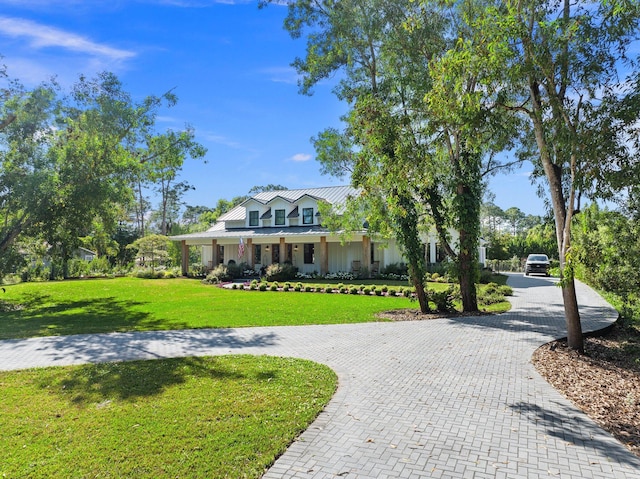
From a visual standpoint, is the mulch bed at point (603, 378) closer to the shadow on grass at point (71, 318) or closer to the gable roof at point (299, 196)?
the shadow on grass at point (71, 318)

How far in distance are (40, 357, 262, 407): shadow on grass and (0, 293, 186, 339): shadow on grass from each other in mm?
4037

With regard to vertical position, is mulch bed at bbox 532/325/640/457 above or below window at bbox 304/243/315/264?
below

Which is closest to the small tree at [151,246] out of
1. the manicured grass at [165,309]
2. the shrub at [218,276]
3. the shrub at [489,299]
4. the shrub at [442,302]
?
the shrub at [218,276]

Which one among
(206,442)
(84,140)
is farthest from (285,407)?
(84,140)

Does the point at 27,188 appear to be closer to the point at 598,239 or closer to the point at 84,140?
the point at 84,140

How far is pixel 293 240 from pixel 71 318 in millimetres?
16856

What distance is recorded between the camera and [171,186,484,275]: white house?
2784 cm

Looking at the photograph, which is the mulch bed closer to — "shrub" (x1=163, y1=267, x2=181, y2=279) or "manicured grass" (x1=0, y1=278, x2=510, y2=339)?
"manicured grass" (x1=0, y1=278, x2=510, y2=339)

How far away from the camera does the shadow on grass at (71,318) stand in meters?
10.8

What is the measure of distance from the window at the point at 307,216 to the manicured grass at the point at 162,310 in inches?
408

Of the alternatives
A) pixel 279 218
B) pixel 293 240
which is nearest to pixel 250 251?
pixel 279 218

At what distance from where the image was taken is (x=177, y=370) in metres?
6.88

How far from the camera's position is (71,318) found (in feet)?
42.3

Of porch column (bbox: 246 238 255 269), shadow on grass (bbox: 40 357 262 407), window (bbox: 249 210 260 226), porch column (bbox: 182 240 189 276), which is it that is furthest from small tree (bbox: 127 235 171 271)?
shadow on grass (bbox: 40 357 262 407)
